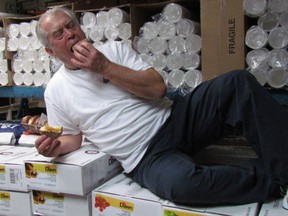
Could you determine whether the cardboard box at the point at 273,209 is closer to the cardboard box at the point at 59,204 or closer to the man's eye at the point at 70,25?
the cardboard box at the point at 59,204

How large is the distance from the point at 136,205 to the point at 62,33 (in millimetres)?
738

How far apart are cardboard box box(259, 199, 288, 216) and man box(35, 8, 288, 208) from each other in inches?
1.0

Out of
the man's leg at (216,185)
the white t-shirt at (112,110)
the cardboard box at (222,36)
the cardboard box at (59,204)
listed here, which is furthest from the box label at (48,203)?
the cardboard box at (222,36)

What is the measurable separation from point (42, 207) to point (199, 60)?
3.40 ft

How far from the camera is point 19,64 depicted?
2.13m

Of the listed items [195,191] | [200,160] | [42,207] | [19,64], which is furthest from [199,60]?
[19,64]

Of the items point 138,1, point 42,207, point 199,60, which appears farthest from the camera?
point 138,1

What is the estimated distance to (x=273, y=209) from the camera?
104cm

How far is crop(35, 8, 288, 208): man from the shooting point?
41.9 inches

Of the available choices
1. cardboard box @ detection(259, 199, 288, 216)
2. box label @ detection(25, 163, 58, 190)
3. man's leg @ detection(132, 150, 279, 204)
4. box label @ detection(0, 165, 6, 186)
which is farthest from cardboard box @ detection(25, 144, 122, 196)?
cardboard box @ detection(259, 199, 288, 216)

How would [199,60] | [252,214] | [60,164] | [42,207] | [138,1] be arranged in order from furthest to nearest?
[138,1], [199,60], [42,207], [60,164], [252,214]

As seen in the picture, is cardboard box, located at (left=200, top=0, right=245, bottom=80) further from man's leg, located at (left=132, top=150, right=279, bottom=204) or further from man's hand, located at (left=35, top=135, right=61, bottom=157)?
man's hand, located at (left=35, top=135, right=61, bottom=157)

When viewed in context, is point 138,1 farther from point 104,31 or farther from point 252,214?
point 252,214

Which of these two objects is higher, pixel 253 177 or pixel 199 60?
pixel 199 60
